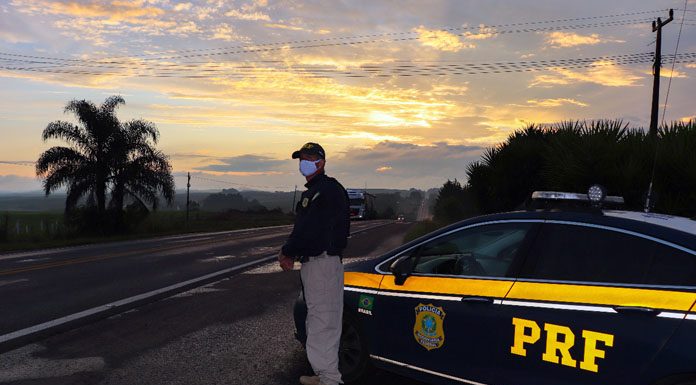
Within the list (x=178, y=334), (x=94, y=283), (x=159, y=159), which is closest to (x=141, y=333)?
(x=178, y=334)

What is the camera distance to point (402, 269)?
4.21m

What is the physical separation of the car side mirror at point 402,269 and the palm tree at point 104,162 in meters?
29.5

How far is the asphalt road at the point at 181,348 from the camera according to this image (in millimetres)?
4867

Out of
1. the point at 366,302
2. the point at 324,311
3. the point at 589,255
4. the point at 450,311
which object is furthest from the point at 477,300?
the point at 324,311

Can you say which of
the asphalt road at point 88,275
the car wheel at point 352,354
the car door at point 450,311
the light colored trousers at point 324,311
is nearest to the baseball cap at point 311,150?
the light colored trousers at point 324,311

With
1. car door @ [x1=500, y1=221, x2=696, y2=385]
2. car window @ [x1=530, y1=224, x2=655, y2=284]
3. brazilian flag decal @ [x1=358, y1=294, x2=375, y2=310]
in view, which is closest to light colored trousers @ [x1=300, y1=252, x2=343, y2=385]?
brazilian flag decal @ [x1=358, y1=294, x2=375, y2=310]

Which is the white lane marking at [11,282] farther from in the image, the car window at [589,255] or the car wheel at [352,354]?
the car window at [589,255]

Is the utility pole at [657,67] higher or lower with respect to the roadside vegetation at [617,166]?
higher

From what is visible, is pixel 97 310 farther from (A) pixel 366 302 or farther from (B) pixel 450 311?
(B) pixel 450 311

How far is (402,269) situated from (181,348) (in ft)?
9.43

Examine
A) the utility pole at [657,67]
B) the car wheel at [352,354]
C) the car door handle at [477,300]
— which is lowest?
the car wheel at [352,354]

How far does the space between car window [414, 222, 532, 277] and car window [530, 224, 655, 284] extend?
20 cm

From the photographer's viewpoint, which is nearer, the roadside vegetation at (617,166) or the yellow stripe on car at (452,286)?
the yellow stripe on car at (452,286)

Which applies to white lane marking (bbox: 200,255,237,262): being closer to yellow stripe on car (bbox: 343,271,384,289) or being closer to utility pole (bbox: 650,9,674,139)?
yellow stripe on car (bbox: 343,271,384,289)
